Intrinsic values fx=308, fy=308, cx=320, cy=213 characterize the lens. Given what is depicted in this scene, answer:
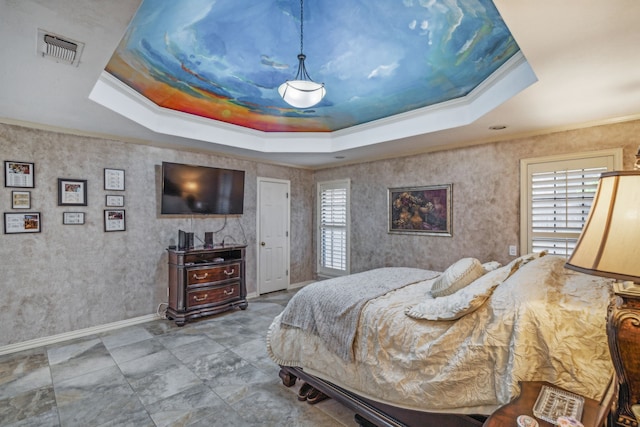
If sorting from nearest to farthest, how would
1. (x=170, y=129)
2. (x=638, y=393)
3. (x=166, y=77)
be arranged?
1. (x=638, y=393)
2. (x=166, y=77)
3. (x=170, y=129)

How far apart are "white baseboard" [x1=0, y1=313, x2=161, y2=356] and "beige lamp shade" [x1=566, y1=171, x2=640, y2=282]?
470 centimetres

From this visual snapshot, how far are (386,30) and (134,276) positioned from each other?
417cm

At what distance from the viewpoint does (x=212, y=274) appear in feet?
14.4

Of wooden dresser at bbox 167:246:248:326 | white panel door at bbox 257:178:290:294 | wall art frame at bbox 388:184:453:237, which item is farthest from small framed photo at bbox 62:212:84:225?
wall art frame at bbox 388:184:453:237

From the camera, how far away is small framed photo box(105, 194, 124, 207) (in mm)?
3939

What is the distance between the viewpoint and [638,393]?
969mm

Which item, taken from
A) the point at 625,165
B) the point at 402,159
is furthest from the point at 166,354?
the point at 625,165

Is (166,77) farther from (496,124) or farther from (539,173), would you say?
(539,173)

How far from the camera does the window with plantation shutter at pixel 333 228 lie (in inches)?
226

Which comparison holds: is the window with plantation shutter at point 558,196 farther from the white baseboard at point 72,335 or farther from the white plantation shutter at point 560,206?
the white baseboard at point 72,335

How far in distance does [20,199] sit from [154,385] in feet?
8.45

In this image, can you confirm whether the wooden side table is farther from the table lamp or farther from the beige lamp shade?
the beige lamp shade

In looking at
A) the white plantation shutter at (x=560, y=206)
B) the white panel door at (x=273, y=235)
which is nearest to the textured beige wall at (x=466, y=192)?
the white plantation shutter at (x=560, y=206)

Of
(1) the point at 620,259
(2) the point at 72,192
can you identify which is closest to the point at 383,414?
(1) the point at 620,259
